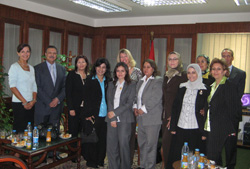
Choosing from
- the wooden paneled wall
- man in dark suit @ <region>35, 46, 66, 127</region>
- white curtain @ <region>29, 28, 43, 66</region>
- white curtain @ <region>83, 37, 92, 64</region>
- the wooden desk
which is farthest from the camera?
white curtain @ <region>83, 37, 92, 64</region>

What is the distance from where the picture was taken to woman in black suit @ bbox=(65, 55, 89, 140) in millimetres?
3785

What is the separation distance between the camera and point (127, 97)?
133 inches

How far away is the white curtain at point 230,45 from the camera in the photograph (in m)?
6.33

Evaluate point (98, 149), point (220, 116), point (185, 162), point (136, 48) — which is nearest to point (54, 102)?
point (98, 149)

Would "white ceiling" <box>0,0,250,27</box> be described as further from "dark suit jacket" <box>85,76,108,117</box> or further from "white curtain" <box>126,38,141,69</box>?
"dark suit jacket" <box>85,76,108,117</box>

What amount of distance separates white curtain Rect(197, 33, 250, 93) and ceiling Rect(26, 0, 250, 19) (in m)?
0.83

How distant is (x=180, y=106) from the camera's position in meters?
3.16

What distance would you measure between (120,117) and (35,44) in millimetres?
3491

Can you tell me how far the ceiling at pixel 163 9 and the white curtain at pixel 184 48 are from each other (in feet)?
2.36

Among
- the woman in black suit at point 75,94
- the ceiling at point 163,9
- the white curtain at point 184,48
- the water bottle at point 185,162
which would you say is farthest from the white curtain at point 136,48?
the water bottle at point 185,162

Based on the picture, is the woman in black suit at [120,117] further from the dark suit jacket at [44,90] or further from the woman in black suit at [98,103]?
the dark suit jacket at [44,90]

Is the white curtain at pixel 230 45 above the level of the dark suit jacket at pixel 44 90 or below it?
above

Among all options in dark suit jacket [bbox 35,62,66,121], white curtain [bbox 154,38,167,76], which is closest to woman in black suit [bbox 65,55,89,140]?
dark suit jacket [bbox 35,62,66,121]

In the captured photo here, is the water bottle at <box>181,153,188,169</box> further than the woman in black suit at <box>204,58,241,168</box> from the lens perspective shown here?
No
